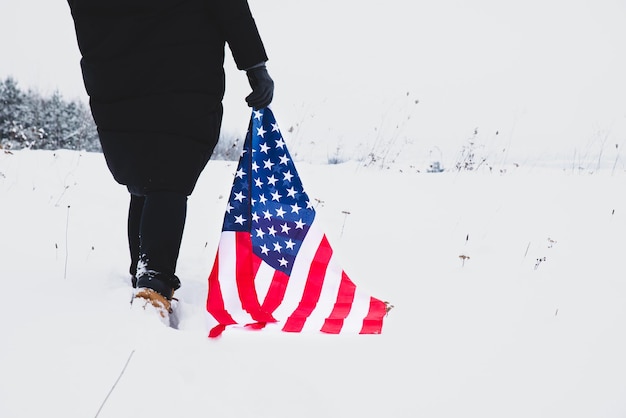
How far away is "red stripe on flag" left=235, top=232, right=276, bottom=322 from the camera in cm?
173

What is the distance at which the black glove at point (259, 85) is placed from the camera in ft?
5.40

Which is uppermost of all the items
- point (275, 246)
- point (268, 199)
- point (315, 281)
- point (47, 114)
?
point (268, 199)

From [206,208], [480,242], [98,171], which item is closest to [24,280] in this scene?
[206,208]

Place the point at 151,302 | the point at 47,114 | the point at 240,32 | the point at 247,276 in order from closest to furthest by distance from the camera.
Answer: the point at 151,302 < the point at 240,32 < the point at 247,276 < the point at 47,114

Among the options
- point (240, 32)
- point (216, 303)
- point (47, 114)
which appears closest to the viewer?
point (240, 32)

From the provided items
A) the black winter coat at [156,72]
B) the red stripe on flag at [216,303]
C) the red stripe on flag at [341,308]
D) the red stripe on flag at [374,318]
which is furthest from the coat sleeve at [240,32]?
the red stripe on flag at [374,318]

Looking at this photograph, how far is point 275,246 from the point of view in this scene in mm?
1881

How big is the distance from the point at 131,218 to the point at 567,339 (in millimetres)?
1874

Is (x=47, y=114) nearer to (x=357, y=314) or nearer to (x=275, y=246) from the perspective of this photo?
(x=275, y=246)

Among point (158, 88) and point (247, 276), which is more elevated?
point (158, 88)

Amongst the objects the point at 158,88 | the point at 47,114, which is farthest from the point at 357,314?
the point at 47,114

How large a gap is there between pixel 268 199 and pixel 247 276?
0.33m

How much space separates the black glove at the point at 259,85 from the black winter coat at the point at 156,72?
0.05 meters

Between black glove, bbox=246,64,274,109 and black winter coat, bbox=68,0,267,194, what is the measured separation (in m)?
0.05
